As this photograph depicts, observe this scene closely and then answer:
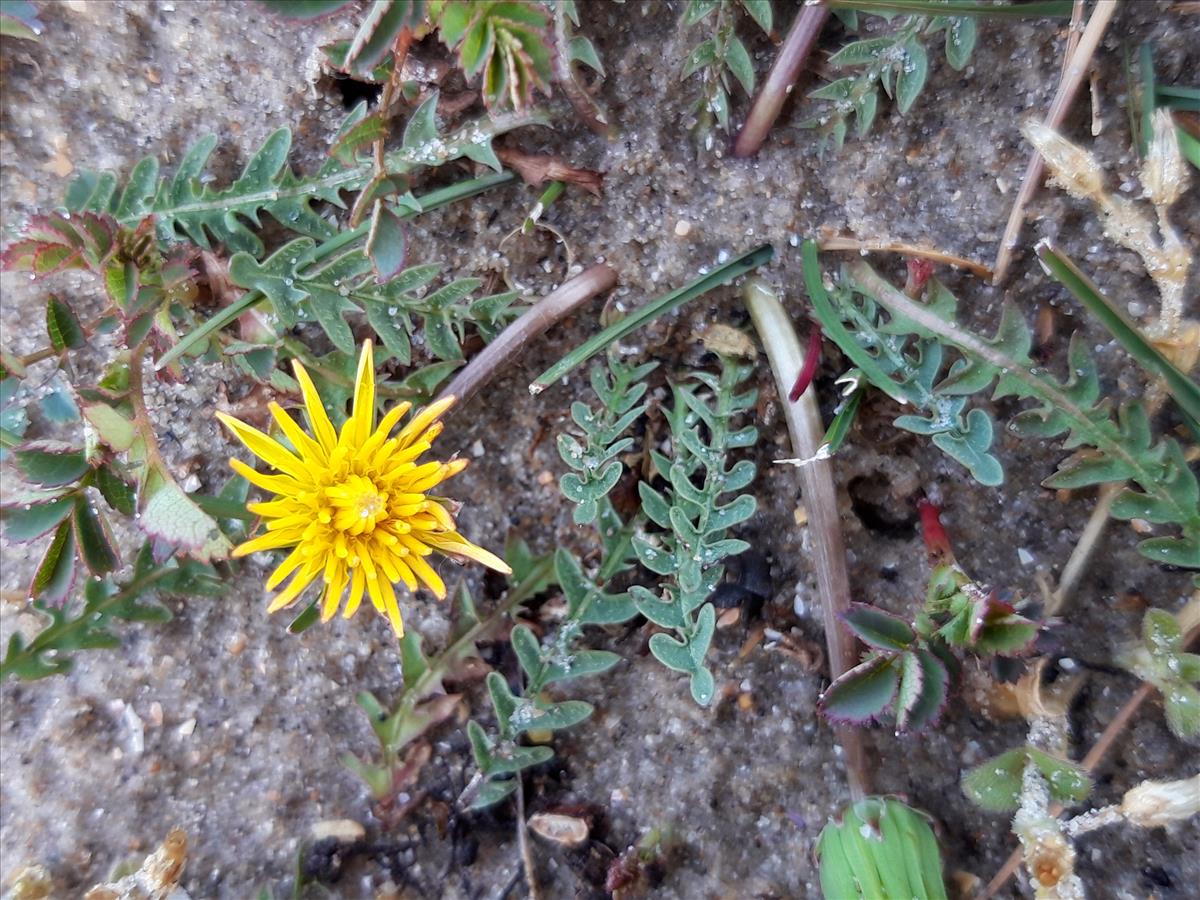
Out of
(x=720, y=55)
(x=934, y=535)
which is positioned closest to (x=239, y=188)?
(x=720, y=55)

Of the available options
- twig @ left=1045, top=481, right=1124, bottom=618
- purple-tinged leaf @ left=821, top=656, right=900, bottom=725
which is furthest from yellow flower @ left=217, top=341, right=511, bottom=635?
twig @ left=1045, top=481, right=1124, bottom=618

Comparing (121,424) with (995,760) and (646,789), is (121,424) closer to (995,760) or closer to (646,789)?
(646,789)

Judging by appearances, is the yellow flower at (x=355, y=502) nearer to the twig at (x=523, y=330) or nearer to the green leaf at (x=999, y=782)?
the twig at (x=523, y=330)

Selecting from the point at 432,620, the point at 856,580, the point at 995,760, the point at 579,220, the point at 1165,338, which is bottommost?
the point at 432,620

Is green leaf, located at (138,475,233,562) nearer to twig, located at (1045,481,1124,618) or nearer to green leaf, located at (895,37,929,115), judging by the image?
green leaf, located at (895,37,929,115)

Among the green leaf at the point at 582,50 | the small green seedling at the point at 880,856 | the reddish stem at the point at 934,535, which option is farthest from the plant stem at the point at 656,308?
the small green seedling at the point at 880,856

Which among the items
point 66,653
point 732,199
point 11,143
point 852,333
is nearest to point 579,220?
point 732,199

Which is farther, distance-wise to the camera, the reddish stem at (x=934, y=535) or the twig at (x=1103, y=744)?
the reddish stem at (x=934, y=535)

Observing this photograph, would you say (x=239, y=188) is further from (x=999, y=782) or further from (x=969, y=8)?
(x=999, y=782)
